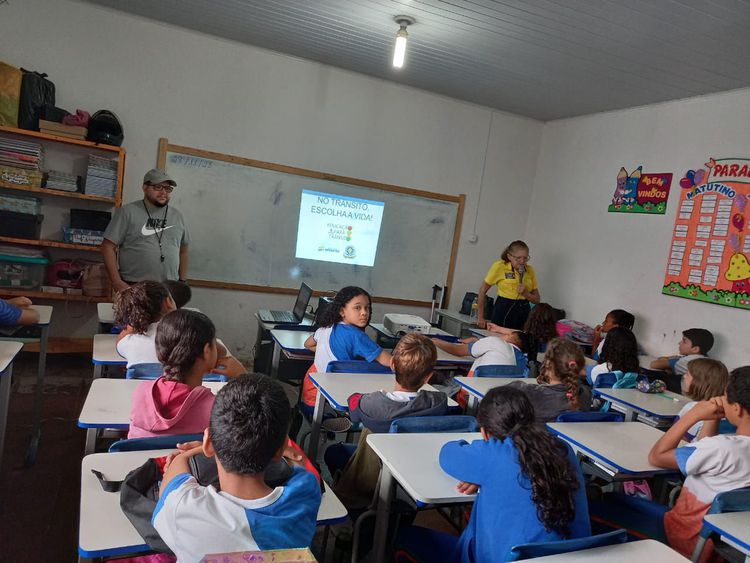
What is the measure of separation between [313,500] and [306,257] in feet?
14.0

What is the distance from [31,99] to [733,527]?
16.3 ft

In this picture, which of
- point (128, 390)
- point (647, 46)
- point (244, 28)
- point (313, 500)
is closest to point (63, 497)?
point (128, 390)

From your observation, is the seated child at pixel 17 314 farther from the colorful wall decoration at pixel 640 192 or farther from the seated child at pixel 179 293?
the colorful wall decoration at pixel 640 192

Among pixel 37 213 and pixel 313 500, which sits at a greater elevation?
pixel 37 213

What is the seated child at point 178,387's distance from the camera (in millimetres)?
1612

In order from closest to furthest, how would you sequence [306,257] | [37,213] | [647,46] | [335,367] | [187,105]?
[335,367]
[647,46]
[37,213]
[187,105]
[306,257]

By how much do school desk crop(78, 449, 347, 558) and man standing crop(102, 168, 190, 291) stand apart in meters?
2.33

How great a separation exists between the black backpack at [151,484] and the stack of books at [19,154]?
3.77 metres

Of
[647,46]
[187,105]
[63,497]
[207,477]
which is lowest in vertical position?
[63,497]

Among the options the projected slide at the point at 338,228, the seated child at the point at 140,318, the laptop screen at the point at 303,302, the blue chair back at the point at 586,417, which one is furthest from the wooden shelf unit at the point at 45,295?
the blue chair back at the point at 586,417

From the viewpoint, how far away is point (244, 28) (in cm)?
438

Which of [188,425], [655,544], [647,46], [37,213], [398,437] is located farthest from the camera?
[37,213]

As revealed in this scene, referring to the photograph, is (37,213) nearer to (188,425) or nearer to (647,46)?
(188,425)

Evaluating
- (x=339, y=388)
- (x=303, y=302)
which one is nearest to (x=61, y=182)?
(x=303, y=302)
